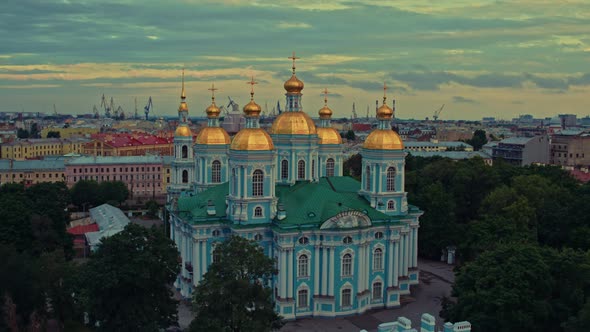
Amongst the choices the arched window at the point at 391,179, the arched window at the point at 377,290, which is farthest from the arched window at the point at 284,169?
the arched window at the point at 377,290

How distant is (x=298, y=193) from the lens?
40906 millimetres

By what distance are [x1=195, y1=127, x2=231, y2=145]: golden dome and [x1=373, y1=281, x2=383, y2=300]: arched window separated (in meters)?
16.5

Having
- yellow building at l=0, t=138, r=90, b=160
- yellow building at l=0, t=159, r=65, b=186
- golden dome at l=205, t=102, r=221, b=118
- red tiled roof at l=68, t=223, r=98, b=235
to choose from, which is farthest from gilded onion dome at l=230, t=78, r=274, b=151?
yellow building at l=0, t=138, r=90, b=160

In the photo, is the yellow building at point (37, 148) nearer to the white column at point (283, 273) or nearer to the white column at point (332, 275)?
the white column at point (283, 273)

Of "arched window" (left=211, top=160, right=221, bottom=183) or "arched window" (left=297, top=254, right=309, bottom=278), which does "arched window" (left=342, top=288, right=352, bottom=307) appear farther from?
"arched window" (left=211, top=160, right=221, bottom=183)

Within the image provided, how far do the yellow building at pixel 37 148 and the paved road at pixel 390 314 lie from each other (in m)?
85.0

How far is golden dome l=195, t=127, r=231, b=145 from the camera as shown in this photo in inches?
1896

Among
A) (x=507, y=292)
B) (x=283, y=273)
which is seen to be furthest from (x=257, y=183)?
(x=507, y=292)

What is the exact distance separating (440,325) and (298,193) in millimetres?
11911

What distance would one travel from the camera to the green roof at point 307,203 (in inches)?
1505

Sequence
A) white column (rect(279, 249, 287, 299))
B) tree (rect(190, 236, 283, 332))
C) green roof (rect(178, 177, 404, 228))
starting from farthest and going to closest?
1. green roof (rect(178, 177, 404, 228))
2. white column (rect(279, 249, 287, 299))
3. tree (rect(190, 236, 283, 332))

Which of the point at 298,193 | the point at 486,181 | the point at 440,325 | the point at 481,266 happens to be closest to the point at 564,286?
the point at 481,266

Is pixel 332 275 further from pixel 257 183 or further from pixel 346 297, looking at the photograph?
pixel 257 183

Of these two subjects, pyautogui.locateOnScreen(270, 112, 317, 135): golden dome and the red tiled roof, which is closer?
pyautogui.locateOnScreen(270, 112, 317, 135): golden dome
